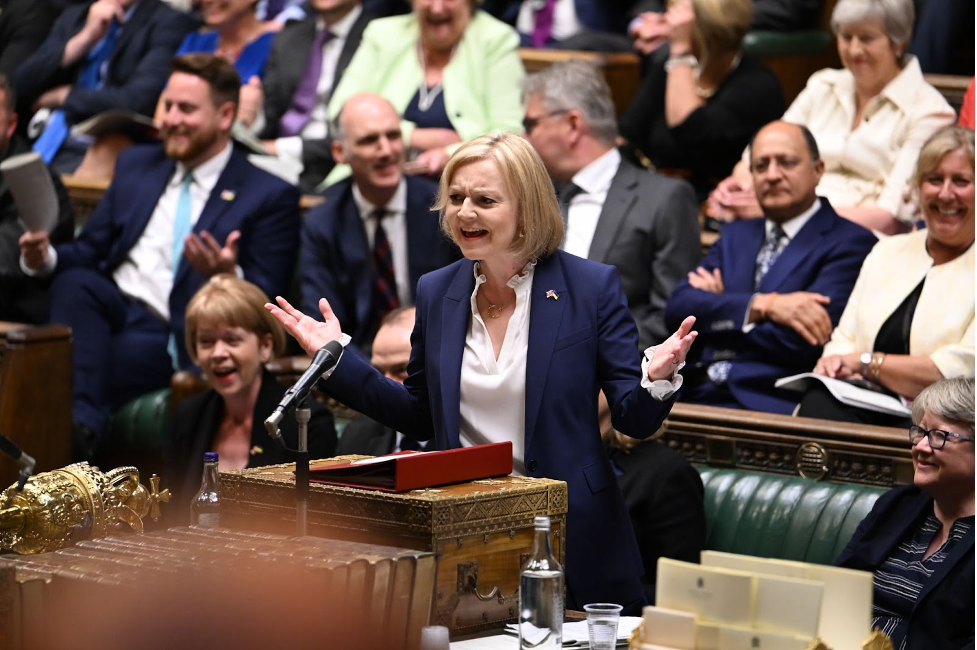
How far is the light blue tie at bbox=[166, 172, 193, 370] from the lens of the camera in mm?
4965

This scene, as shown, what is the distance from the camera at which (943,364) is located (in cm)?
361

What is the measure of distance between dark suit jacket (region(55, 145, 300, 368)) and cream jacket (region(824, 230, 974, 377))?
6.19ft

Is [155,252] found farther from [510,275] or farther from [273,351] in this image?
[510,275]

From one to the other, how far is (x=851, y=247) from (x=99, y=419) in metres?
2.33

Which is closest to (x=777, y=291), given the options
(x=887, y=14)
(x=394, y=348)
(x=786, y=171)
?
(x=786, y=171)

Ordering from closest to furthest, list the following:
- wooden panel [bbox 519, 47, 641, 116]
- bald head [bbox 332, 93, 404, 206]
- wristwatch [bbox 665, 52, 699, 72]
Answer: bald head [bbox 332, 93, 404, 206], wristwatch [bbox 665, 52, 699, 72], wooden panel [bbox 519, 47, 641, 116]

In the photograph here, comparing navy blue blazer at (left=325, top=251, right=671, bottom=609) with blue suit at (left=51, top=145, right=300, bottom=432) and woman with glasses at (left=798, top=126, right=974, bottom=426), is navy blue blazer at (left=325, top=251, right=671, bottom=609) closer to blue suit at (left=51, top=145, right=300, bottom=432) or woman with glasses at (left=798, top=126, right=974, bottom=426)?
woman with glasses at (left=798, top=126, right=974, bottom=426)

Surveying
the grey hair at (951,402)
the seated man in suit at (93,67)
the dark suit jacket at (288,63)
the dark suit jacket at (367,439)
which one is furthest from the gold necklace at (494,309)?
the seated man in suit at (93,67)

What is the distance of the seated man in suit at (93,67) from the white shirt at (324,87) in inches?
28.0

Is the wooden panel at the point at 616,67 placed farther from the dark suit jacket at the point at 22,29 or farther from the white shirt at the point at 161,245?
the dark suit jacket at the point at 22,29

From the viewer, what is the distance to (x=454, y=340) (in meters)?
2.55

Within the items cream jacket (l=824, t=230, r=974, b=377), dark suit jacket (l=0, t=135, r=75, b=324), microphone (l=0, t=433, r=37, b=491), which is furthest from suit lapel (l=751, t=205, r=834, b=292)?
microphone (l=0, t=433, r=37, b=491)

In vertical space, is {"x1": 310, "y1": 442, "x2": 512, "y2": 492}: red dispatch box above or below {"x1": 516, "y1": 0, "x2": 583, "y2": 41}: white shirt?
below

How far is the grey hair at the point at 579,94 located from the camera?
4414mm
